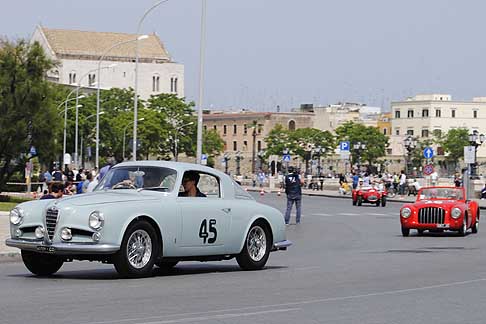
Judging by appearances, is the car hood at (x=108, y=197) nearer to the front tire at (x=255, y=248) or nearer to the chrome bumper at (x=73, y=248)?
the chrome bumper at (x=73, y=248)

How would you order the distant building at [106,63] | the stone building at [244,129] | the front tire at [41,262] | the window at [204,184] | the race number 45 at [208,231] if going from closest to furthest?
the front tire at [41,262], the race number 45 at [208,231], the window at [204,184], the distant building at [106,63], the stone building at [244,129]

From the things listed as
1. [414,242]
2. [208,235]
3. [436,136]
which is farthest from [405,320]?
[436,136]

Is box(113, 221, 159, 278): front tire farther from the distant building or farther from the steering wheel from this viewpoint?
the distant building

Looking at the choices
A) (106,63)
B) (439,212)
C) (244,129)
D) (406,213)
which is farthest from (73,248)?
(244,129)

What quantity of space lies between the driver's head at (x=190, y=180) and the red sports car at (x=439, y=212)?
14.5m

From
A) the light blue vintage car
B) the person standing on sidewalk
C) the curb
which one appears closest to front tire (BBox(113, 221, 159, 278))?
the light blue vintage car

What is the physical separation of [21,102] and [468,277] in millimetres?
33164

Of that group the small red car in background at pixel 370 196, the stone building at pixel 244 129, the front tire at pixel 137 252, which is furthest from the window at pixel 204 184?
the stone building at pixel 244 129

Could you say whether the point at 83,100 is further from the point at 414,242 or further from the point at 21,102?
the point at 414,242

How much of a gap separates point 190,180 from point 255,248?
179cm

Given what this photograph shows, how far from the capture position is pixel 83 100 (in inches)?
5133

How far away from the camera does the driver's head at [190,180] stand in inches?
700

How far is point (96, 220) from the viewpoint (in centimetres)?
1603

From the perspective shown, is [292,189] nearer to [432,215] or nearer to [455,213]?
[432,215]
